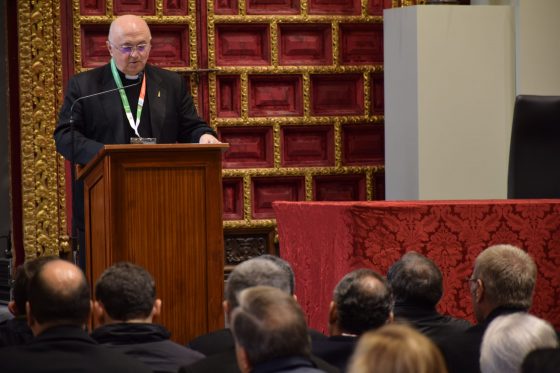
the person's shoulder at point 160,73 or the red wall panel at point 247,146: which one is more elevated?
the person's shoulder at point 160,73

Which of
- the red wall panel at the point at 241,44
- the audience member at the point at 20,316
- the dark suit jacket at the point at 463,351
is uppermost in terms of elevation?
the red wall panel at the point at 241,44

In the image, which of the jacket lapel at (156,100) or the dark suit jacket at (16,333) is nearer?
the dark suit jacket at (16,333)

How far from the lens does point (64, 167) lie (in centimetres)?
816

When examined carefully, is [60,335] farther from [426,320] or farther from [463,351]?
[426,320]

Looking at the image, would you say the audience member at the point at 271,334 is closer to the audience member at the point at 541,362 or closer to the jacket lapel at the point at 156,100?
the audience member at the point at 541,362

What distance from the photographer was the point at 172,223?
500cm

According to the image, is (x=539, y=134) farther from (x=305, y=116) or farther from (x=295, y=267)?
(x=305, y=116)

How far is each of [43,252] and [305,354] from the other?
5.59m

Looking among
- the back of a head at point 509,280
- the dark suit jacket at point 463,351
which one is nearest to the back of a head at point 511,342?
the dark suit jacket at point 463,351

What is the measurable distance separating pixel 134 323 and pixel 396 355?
5.17 ft

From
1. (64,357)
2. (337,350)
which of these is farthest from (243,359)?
(337,350)

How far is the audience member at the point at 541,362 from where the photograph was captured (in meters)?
2.58

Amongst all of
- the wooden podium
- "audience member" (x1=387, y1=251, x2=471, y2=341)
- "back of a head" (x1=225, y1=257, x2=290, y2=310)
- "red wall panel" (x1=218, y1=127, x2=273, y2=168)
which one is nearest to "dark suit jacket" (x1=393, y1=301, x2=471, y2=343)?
"audience member" (x1=387, y1=251, x2=471, y2=341)

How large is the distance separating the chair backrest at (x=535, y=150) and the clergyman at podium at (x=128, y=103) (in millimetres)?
1846
